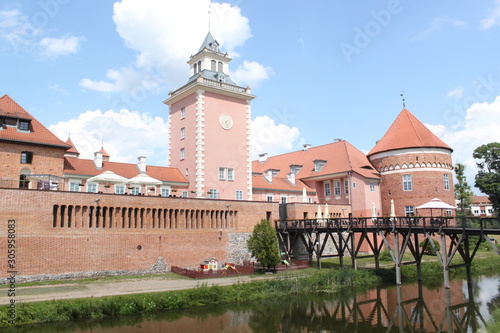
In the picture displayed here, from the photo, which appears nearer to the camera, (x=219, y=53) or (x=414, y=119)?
(x=219, y=53)

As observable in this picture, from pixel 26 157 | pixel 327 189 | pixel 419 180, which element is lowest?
pixel 327 189

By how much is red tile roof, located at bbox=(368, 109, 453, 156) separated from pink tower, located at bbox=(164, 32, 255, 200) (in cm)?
1438

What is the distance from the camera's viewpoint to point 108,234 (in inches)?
943

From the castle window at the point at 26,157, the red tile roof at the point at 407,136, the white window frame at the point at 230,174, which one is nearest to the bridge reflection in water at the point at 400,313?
the white window frame at the point at 230,174

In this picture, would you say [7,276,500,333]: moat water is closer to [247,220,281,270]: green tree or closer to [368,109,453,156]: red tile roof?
[247,220,281,270]: green tree

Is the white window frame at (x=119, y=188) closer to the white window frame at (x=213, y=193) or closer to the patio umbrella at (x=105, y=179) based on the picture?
the patio umbrella at (x=105, y=179)

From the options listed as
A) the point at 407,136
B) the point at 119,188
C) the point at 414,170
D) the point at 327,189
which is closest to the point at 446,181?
the point at 414,170

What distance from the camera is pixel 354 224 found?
1078 inches

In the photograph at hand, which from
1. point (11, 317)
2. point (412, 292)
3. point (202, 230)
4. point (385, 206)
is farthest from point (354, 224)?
point (11, 317)

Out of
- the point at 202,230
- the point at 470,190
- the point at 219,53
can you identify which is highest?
the point at 219,53

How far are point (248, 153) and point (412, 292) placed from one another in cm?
1723

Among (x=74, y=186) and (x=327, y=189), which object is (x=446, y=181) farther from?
(x=74, y=186)

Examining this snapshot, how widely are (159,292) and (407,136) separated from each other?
95.8 ft

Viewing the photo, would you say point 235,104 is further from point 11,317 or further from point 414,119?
point 11,317
